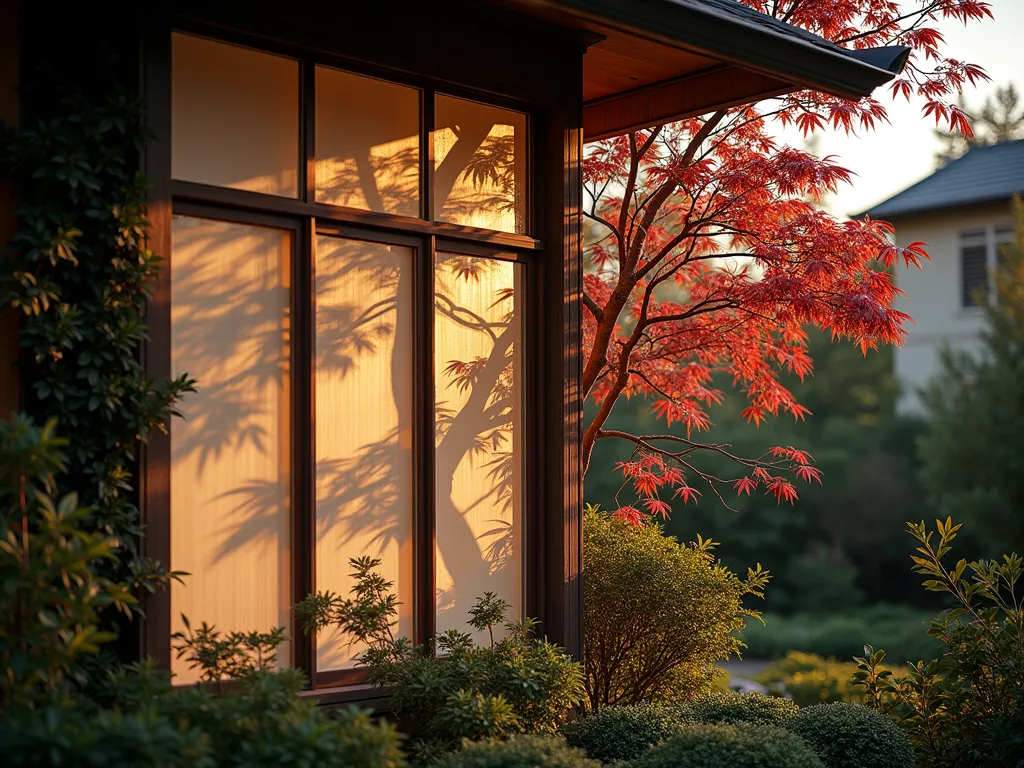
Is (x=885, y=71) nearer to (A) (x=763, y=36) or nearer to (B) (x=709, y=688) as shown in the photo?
(A) (x=763, y=36)

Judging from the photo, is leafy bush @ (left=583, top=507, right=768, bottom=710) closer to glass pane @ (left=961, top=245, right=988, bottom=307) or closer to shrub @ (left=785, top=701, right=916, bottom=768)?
shrub @ (left=785, top=701, right=916, bottom=768)

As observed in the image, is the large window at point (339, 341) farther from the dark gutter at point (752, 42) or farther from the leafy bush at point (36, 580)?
the dark gutter at point (752, 42)

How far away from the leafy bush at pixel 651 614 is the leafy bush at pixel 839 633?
40.9ft

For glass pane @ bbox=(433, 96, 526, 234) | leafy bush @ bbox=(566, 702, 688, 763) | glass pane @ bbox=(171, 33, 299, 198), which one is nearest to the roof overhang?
glass pane @ bbox=(433, 96, 526, 234)

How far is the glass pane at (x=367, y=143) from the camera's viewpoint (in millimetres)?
4477

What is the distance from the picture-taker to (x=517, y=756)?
367cm

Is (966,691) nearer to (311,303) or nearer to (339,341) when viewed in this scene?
(339,341)

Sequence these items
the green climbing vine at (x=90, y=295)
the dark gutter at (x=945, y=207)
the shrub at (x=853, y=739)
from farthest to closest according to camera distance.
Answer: the dark gutter at (x=945, y=207) < the shrub at (x=853, y=739) < the green climbing vine at (x=90, y=295)

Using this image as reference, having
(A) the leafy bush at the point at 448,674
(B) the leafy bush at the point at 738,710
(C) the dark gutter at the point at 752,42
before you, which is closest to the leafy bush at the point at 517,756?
(A) the leafy bush at the point at 448,674

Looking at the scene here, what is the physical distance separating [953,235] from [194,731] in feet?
71.6

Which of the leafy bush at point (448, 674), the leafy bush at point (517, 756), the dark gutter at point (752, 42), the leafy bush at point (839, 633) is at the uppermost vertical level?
the dark gutter at point (752, 42)

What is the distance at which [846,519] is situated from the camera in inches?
888

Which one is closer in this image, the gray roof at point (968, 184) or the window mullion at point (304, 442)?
the window mullion at point (304, 442)

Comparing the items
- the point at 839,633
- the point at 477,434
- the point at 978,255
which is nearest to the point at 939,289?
the point at 978,255
